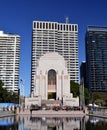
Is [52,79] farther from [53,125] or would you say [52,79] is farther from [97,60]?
[97,60]

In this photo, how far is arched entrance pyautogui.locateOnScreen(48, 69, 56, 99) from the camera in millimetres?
92831

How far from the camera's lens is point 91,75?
173375 mm

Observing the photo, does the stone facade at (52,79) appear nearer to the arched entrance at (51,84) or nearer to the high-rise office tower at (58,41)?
the arched entrance at (51,84)

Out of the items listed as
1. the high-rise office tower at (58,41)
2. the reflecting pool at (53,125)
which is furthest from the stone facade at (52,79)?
the high-rise office tower at (58,41)

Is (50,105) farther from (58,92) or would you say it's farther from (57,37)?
(57,37)

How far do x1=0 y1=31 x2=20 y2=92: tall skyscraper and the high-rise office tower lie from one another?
10418 mm

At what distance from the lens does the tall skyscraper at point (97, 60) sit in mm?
172262

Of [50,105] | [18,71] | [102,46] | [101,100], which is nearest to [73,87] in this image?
[101,100]

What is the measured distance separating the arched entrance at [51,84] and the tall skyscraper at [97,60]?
81.5 m

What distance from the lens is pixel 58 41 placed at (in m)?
175

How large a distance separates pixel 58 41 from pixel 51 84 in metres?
83.7

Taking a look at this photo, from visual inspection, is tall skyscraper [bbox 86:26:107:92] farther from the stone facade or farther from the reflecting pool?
the reflecting pool


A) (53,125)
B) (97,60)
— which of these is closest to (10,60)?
(97,60)

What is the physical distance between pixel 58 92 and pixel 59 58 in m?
11.6
